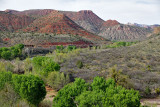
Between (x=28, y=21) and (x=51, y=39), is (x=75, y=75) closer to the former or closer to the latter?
(x=51, y=39)

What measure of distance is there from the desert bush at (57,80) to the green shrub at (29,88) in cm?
614

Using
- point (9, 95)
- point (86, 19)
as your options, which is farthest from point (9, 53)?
point (86, 19)

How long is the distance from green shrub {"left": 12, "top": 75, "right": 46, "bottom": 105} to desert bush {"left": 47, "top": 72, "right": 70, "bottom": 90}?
6.14 m

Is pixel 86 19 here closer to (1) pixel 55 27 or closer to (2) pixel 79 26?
(2) pixel 79 26

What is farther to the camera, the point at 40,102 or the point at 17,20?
the point at 17,20

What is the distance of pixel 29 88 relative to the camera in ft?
41.1

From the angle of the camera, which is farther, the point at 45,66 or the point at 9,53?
the point at 9,53

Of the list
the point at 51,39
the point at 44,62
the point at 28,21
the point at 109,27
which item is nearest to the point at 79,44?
the point at 51,39

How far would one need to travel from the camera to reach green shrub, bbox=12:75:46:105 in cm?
1244

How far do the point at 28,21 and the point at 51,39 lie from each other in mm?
38935

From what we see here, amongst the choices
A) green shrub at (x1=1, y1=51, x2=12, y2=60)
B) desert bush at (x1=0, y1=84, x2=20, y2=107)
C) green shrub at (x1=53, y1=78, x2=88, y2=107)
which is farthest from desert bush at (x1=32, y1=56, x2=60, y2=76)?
green shrub at (x1=1, y1=51, x2=12, y2=60)

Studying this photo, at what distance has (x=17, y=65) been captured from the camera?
28.4 metres

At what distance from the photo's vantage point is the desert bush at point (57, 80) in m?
19.5

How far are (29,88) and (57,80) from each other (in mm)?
6989
